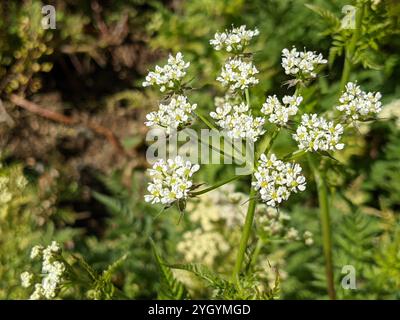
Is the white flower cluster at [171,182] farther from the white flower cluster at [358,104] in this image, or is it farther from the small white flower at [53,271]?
the white flower cluster at [358,104]

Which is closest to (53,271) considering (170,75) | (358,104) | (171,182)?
(171,182)

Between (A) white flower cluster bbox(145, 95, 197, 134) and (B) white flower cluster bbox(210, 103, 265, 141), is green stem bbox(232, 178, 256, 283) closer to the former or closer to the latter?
(B) white flower cluster bbox(210, 103, 265, 141)

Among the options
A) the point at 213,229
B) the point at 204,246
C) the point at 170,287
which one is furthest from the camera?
the point at 213,229

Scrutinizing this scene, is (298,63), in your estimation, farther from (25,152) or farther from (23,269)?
(25,152)

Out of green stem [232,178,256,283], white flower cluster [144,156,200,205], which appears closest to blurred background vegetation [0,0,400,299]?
green stem [232,178,256,283]

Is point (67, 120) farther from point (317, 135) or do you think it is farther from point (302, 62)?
point (317, 135)
